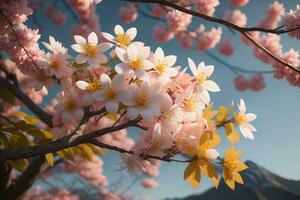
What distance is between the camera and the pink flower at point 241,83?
7.82m

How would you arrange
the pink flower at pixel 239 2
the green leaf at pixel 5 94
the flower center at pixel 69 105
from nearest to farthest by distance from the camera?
1. the flower center at pixel 69 105
2. the green leaf at pixel 5 94
3. the pink flower at pixel 239 2

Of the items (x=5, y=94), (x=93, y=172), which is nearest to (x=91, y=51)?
(x=5, y=94)

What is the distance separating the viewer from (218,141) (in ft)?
4.65

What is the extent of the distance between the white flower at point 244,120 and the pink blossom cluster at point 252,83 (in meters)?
6.12

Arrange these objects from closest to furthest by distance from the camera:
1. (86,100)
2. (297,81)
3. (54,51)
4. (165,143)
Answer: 1. (165,143)
2. (86,100)
3. (54,51)
4. (297,81)

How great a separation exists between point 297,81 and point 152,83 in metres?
1.92

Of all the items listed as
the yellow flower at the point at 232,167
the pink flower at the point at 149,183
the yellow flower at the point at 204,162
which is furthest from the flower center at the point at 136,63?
the pink flower at the point at 149,183

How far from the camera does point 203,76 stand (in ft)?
4.82

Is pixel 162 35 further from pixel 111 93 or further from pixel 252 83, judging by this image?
pixel 111 93

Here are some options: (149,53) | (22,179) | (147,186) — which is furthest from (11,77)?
(147,186)

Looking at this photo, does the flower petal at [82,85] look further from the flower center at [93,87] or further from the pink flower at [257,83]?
the pink flower at [257,83]

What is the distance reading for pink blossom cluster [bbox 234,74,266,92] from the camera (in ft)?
24.9

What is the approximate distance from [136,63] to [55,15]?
21.8 ft

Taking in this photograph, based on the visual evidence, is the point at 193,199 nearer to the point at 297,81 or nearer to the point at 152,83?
the point at 297,81
